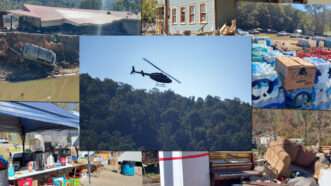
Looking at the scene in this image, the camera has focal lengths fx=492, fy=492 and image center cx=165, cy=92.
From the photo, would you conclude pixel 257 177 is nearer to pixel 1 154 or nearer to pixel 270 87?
pixel 270 87

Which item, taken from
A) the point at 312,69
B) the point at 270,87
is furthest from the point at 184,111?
the point at 312,69

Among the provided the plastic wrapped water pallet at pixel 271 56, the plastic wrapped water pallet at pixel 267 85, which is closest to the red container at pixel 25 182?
the plastic wrapped water pallet at pixel 267 85

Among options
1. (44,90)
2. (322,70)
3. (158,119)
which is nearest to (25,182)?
(44,90)

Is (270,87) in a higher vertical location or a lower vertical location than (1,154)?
higher

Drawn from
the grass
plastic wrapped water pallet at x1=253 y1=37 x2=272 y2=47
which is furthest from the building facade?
the grass

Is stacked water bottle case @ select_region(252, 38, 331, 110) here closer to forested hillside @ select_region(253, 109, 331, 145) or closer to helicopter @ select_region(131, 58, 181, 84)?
forested hillside @ select_region(253, 109, 331, 145)

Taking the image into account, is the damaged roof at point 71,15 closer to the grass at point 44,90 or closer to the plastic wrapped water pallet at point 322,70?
the grass at point 44,90
